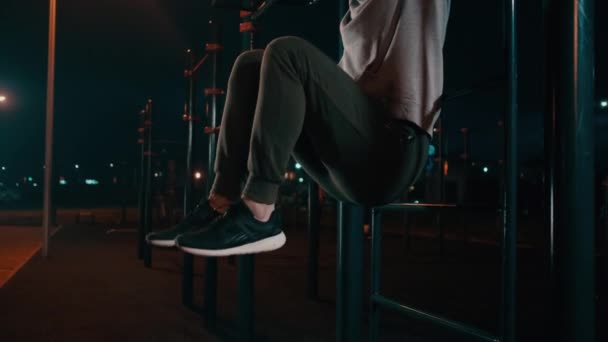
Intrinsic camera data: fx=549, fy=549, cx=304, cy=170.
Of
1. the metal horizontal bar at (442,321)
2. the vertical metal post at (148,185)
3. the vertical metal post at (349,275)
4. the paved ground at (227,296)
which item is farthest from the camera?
the vertical metal post at (148,185)

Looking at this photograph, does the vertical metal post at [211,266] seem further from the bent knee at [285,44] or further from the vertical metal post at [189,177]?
the bent knee at [285,44]

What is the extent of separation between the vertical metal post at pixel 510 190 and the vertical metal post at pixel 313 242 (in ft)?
12.9

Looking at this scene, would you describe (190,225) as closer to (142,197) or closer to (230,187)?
(230,187)

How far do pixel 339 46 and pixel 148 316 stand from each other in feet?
10.7

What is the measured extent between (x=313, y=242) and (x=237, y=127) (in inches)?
167

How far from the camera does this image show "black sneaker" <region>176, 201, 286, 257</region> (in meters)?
1.54

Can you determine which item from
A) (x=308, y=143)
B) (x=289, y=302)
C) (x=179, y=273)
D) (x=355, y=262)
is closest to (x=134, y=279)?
(x=179, y=273)

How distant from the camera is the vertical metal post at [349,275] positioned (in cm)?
235

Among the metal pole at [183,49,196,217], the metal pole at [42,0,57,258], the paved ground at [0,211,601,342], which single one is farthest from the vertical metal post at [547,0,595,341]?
the metal pole at [42,0,57,258]

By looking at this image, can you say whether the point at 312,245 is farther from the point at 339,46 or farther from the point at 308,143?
the point at 308,143

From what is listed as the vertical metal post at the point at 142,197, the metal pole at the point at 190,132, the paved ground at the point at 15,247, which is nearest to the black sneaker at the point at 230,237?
the metal pole at the point at 190,132

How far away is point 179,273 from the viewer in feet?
23.9

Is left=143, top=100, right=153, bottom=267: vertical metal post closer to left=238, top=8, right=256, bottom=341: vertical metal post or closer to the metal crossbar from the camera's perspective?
left=238, top=8, right=256, bottom=341: vertical metal post

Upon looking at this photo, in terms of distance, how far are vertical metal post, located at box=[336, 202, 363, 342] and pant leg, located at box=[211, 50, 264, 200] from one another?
0.91 metres
